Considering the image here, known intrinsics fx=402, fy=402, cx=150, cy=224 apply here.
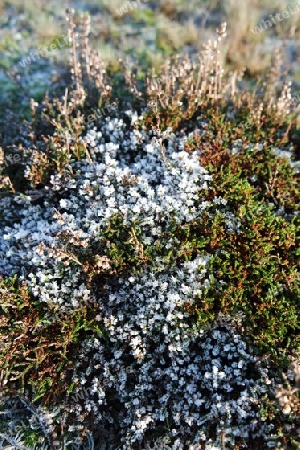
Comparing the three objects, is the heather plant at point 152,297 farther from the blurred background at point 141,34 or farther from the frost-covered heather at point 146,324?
the blurred background at point 141,34

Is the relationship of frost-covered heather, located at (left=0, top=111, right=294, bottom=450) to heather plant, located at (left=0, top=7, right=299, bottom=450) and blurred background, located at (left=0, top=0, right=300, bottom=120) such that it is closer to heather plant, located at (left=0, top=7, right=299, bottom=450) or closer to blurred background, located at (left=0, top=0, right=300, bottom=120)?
heather plant, located at (left=0, top=7, right=299, bottom=450)

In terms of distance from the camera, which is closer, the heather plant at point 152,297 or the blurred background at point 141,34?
the heather plant at point 152,297

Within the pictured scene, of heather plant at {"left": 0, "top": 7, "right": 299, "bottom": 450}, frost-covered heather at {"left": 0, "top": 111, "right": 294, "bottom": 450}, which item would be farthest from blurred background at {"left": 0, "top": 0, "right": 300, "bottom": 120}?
frost-covered heather at {"left": 0, "top": 111, "right": 294, "bottom": 450}

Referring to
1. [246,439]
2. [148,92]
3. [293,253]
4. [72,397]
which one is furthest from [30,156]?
[246,439]

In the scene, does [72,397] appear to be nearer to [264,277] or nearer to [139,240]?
[139,240]

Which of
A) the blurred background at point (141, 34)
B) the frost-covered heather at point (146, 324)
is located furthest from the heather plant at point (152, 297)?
the blurred background at point (141, 34)

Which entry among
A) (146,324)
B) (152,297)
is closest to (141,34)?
(152,297)
